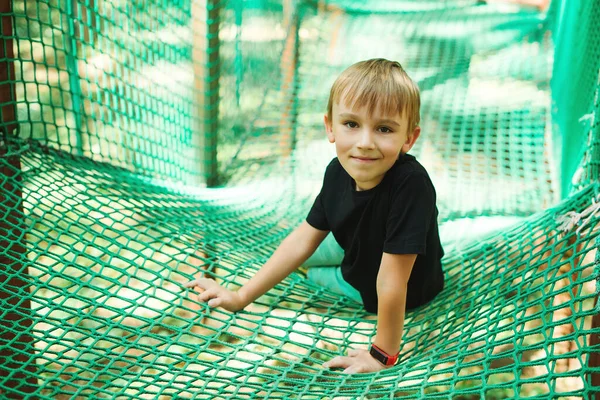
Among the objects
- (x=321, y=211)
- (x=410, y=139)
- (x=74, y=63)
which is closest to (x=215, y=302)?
(x=321, y=211)

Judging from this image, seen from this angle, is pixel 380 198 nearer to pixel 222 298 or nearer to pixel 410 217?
pixel 410 217

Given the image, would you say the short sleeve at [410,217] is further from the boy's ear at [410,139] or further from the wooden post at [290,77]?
the wooden post at [290,77]

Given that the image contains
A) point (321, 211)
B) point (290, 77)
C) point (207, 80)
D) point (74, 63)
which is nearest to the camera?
point (321, 211)

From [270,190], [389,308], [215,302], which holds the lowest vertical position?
[270,190]

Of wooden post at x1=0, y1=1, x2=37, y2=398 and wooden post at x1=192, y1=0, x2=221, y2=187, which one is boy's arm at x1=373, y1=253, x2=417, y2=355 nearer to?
wooden post at x1=0, y1=1, x2=37, y2=398

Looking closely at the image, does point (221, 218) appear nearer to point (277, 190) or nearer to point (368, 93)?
point (277, 190)

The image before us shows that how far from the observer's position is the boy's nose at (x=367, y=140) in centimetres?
99

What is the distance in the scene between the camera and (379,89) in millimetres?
976

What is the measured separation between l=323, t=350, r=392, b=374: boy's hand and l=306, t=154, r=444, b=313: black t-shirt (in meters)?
0.17

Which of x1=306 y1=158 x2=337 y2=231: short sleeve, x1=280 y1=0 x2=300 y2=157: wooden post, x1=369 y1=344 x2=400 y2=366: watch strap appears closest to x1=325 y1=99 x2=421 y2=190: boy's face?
x1=306 y1=158 x2=337 y2=231: short sleeve

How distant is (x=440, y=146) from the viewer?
2.17 metres

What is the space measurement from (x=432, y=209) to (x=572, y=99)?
1.01 metres

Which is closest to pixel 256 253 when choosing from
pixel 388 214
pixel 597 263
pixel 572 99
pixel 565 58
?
pixel 388 214

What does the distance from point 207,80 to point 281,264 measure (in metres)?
0.98
